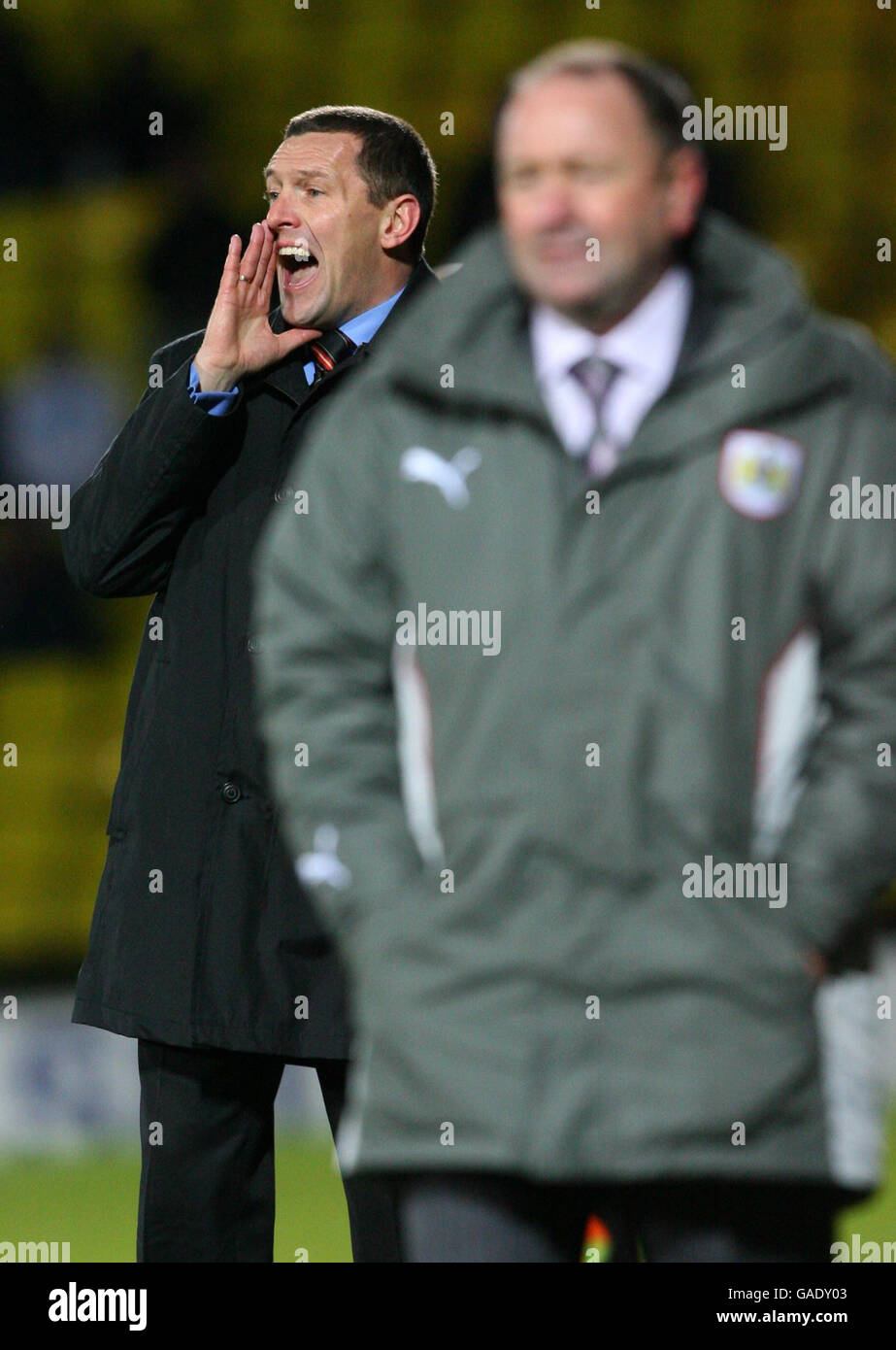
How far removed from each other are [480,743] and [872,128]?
4656 mm

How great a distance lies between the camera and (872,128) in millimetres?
5723

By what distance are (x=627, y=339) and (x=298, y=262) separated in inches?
36.0

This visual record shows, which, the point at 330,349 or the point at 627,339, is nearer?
the point at 627,339

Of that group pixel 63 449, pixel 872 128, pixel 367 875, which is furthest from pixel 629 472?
pixel 872 128

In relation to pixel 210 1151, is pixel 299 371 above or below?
above

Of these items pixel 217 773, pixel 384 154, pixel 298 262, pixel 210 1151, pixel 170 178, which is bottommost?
pixel 210 1151

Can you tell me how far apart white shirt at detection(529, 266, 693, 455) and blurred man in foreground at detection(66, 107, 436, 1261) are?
2.27 ft

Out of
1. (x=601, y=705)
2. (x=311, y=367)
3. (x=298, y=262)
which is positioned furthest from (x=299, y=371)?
(x=601, y=705)

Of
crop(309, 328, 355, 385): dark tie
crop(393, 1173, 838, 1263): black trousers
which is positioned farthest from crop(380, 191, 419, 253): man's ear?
crop(393, 1173, 838, 1263): black trousers

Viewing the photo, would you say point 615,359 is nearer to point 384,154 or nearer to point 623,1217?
point 623,1217

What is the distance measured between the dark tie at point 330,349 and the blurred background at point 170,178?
293cm

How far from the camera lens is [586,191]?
1.49 meters

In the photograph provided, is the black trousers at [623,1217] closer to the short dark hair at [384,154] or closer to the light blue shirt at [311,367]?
the light blue shirt at [311,367]

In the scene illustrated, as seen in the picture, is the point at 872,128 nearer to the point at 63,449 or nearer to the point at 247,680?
the point at 63,449
